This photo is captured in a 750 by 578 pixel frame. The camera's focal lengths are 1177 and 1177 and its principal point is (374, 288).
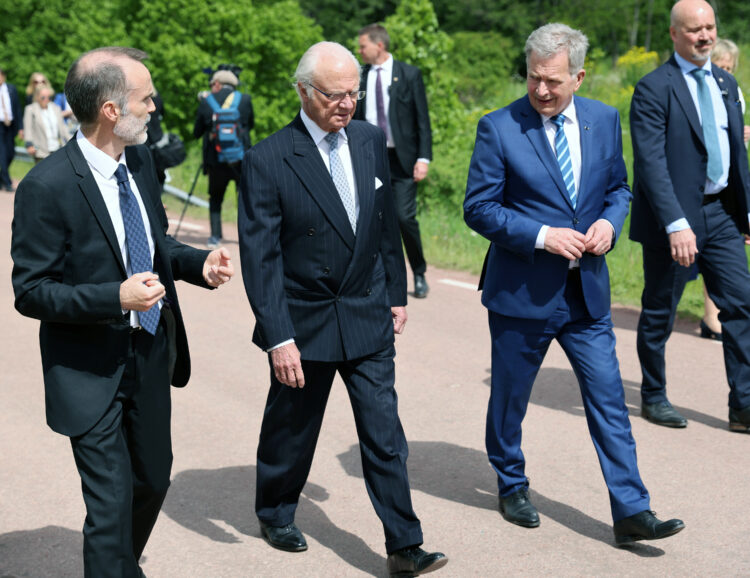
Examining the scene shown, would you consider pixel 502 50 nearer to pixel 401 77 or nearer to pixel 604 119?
pixel 401 77

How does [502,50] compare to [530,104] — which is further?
[502,50]

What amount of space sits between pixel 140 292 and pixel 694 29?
377 cm

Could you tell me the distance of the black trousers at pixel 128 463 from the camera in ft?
12.1

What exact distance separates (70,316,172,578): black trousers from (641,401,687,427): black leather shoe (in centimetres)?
328

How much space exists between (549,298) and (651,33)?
4832 centimetres

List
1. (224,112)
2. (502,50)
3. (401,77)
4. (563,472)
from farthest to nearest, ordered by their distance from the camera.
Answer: (502,50)
(224,112)
(401,77)
(563,472)

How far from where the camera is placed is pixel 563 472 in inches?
222

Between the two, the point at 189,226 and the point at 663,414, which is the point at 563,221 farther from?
the point at 189,226

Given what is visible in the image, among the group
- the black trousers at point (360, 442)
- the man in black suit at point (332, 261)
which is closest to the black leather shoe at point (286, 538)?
the black trousers at point (360, 442)

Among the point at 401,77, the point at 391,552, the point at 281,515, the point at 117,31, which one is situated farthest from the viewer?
the point at 117,31

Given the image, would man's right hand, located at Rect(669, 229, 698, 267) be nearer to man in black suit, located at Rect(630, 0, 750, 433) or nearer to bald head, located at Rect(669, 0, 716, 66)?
man in black suit, located at Rect(630, 0, 750, 433)

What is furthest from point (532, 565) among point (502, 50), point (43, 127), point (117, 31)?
point (502, 50)

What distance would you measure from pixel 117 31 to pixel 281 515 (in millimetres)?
20502

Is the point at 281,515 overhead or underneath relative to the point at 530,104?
underneath
